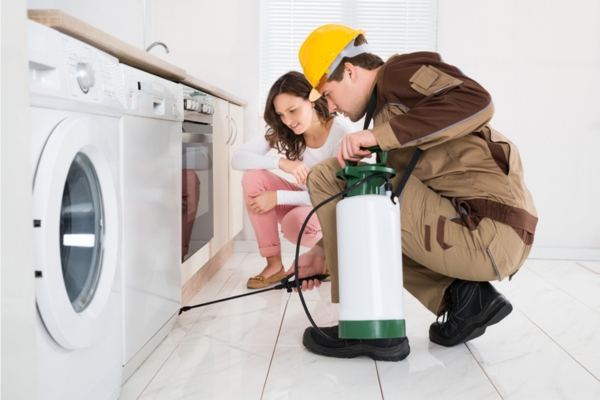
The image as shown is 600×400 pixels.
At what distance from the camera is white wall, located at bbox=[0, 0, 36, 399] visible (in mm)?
943

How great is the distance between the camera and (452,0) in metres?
3.65

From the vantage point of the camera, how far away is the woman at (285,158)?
8.35ft

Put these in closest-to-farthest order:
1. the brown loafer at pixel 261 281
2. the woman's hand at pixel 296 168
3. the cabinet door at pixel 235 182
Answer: the woman's hand at pixel 296 168, the brown loafer at pixel 261 281, the cabinet door at pixel 235 182

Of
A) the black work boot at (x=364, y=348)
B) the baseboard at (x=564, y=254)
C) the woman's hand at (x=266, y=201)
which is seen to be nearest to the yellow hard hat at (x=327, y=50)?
the black work boot at (x=364, y=348)

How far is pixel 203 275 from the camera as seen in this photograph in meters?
2.89

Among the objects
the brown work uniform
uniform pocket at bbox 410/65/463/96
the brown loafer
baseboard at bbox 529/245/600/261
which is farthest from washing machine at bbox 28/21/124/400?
baseboard at bbox 529/245/600/261

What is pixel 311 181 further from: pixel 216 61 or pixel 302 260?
pixel 216 61

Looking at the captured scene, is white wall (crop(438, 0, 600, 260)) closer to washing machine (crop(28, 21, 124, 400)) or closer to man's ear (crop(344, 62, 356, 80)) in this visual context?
man's ear (crop(344, 62, 356, 80))

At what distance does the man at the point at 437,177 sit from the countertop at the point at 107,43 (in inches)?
18.1

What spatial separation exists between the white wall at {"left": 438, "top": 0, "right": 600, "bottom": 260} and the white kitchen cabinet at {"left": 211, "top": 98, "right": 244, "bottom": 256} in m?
1.37

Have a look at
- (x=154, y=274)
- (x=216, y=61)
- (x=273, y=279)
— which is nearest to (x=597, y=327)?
(x=273, y=279)

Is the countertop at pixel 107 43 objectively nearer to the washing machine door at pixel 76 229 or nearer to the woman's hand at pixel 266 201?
the washing machine door at pixel 76 229

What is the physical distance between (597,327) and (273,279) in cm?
137

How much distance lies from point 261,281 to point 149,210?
1.16 metres
